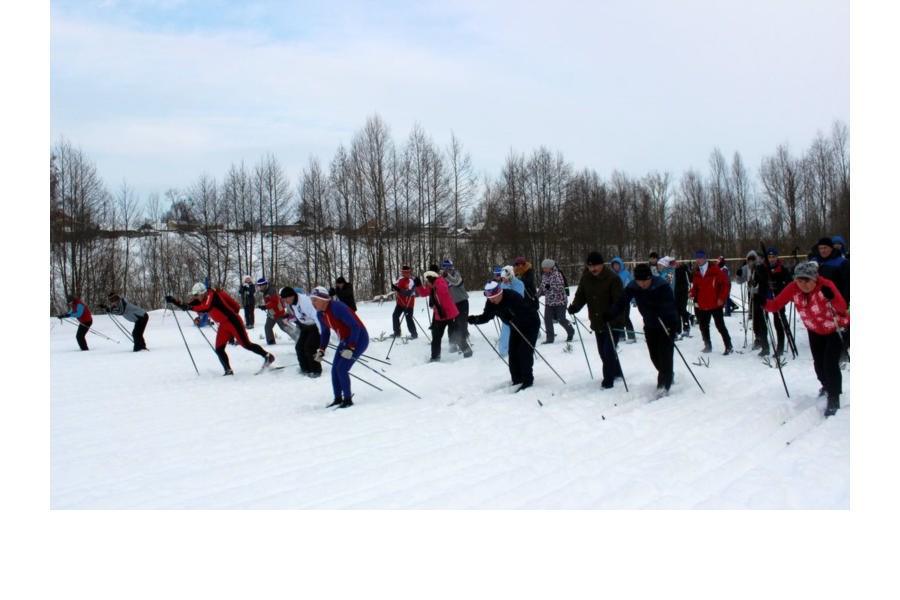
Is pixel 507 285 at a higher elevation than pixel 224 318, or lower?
higher

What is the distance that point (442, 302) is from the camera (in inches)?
421

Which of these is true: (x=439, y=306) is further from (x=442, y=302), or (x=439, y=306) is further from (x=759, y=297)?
(x=759, y=297)

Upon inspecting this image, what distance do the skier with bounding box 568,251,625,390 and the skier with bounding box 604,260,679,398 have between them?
1.08 ft

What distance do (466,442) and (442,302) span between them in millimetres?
5275

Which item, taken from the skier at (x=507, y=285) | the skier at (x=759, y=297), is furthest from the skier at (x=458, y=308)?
the skier at (x=759, y=297)

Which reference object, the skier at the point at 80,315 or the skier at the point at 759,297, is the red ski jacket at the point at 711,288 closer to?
the skier at the point at 759,297

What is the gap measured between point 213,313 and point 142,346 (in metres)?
5.86

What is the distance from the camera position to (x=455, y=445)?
550 centimetres

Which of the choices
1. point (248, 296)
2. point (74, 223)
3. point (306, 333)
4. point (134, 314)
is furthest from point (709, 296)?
point (74, 223)

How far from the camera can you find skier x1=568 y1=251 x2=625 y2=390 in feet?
25.3

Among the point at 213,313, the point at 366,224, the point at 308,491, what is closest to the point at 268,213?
the point at 366,224

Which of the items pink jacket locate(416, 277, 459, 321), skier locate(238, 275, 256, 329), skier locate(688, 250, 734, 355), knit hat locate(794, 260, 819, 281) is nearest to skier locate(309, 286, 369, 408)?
pink jacket locate(416, 277, 459, 321)

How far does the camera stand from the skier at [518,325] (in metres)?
8.09
